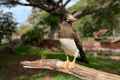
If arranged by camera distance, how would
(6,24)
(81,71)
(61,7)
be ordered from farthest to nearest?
(6,24) → (61,7) → (81,71)

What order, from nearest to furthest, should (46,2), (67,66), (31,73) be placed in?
(67,66)
(31,73)
(46,2)

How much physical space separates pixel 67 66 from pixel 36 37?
1702cm

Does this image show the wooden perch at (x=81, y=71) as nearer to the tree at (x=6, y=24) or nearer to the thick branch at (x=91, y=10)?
the thick branch at (x=91, y=10)

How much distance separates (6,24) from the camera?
63.3ft

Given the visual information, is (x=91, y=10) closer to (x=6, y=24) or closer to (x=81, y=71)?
(x=6, y=24)

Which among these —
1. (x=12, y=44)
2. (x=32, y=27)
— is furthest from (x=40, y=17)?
(x=12, y=44)

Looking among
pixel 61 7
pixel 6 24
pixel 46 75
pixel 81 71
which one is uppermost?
pixel 61 7

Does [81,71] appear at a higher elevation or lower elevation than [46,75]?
higher

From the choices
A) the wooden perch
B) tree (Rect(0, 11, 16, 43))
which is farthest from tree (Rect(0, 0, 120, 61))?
the wooden perch

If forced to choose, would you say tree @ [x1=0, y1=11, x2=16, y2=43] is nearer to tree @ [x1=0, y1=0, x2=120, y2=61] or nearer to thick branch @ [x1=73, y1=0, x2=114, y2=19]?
tree @ [x1=0, y1=0, x2=120, y2=61]

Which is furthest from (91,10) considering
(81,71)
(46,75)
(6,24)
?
(81,71)

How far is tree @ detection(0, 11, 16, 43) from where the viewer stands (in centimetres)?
1917

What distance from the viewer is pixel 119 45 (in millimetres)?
26594

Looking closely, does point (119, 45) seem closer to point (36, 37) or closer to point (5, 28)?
point (36, 37)
